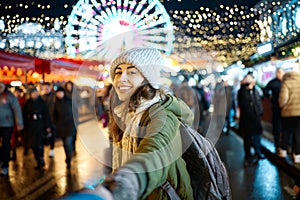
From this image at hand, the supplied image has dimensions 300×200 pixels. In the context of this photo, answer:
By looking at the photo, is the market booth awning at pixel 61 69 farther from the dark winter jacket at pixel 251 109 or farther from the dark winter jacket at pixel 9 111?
the dark winter jacket at pixel 251 109

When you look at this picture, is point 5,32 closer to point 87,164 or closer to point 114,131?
point 87,164

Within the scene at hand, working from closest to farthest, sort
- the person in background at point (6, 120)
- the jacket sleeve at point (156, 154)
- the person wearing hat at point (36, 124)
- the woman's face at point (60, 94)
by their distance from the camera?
the jacket sleeve at point (156, 154) < the person in background at point (6, 120) < the person wearing hat at point (36, 124) < the woman's face at point (60, 94)

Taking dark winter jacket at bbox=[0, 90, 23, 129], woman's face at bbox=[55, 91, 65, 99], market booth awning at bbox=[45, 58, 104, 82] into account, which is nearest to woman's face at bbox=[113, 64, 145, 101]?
dark winter jacket at bbox=[0, 90, 23, 129]

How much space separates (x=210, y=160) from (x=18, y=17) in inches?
486

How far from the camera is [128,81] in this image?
2.67 metres

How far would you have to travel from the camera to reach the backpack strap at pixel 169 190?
2.41 meters

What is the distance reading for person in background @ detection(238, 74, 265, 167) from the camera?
10352 mm

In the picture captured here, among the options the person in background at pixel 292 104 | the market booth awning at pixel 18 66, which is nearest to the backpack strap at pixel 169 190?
the person in background at pixel 292 104

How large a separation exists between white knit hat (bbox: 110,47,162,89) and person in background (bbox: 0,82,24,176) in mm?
7767

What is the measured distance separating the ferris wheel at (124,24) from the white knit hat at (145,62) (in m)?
0.56

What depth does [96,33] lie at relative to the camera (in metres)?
3.72

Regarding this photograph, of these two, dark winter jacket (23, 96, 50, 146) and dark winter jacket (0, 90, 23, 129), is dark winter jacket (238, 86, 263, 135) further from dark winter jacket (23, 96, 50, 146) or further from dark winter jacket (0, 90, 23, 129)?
dark winter jacket (0, 90, 23, 129)

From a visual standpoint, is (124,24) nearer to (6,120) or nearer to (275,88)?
(6,120)

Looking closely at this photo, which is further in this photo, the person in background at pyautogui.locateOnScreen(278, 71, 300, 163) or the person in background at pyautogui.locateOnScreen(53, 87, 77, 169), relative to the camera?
the person in background at pyautogui.locateOnScreen(53, 87, 77, 169)
